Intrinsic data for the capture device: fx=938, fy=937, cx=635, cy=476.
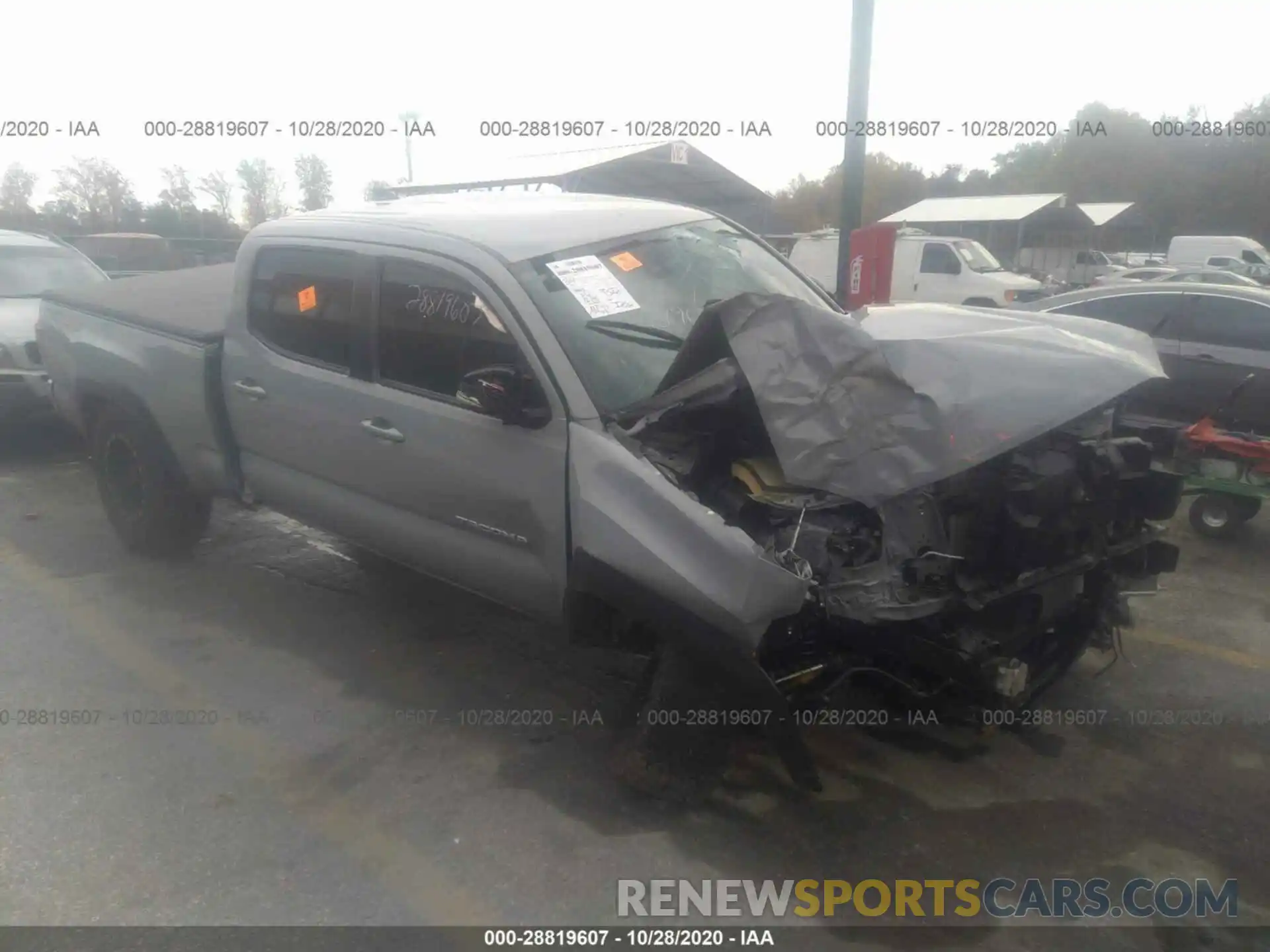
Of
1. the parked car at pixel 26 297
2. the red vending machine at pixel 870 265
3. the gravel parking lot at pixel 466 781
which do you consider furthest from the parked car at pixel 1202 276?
the parked car at pixel 26 297

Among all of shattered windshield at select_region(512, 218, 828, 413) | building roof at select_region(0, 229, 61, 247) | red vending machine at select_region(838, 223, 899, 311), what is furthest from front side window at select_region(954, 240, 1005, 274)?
shattered windshield at select_region(512, 218, 828, 413)

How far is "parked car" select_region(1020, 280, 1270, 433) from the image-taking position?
21.9 ft

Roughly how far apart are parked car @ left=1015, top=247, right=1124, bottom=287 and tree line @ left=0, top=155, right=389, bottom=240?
2183 cm

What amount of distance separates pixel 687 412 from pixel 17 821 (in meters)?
2.70

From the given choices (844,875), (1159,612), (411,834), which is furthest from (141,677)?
(1159,612)

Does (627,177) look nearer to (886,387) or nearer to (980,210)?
(886,387)

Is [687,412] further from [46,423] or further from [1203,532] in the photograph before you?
[46,423]

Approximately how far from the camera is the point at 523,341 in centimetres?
337

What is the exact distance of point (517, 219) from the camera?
395 cm

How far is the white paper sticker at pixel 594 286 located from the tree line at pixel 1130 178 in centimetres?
3004

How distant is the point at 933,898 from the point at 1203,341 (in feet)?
18.9

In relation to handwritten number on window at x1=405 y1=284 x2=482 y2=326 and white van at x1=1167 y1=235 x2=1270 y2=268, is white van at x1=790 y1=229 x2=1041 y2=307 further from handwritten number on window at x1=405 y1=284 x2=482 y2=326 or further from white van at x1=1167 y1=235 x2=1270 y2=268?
handwritten number on window at x1=405 y1=284 x2=482 y2=326

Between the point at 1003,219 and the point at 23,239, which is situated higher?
the point at 23,239

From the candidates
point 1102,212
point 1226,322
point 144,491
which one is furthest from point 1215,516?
point 1102,212
